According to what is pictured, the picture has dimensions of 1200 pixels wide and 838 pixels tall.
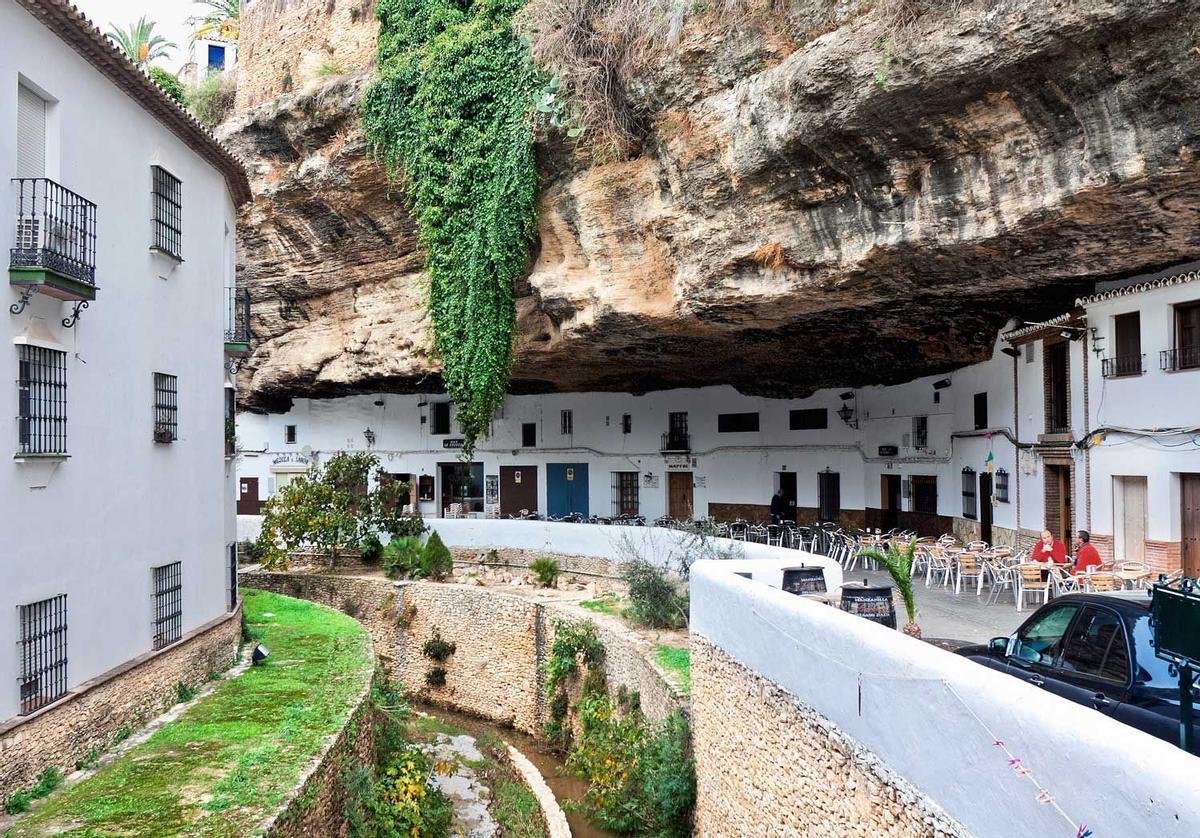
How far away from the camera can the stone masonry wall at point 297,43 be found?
20.6 meters

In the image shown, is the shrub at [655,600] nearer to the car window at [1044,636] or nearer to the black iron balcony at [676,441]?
the car window at [1044,636]

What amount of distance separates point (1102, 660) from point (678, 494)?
20255 mm

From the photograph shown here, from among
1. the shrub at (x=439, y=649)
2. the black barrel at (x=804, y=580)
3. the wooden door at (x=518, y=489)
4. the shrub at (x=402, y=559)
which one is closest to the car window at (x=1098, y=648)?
the black barrel at (x=804, y=580)

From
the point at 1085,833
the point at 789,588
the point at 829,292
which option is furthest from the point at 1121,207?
the point at 1085,833

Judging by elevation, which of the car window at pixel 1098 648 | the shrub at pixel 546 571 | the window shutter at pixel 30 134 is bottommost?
the shrub at pixel 546 571

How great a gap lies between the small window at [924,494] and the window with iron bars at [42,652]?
17.9 m

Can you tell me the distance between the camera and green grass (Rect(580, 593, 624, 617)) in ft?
52.3

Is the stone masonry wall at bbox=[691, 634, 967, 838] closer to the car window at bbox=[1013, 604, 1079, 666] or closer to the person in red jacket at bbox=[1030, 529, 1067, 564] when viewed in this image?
the car window at bbox=[1013, 604, 1079, 666]

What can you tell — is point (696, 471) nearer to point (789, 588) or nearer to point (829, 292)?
point (829, 292)

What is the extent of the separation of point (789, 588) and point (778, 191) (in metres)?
6.33

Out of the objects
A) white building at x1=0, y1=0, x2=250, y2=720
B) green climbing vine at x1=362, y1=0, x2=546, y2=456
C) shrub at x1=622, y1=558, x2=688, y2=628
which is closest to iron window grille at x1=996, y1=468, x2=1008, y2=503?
shrub at x1=622, y1=558, x2=688, y2=628

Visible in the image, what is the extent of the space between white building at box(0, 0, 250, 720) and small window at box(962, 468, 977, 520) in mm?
15017

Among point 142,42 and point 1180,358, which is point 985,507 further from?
point 142,42

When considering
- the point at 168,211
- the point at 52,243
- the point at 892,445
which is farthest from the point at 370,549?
the point at 52,243
